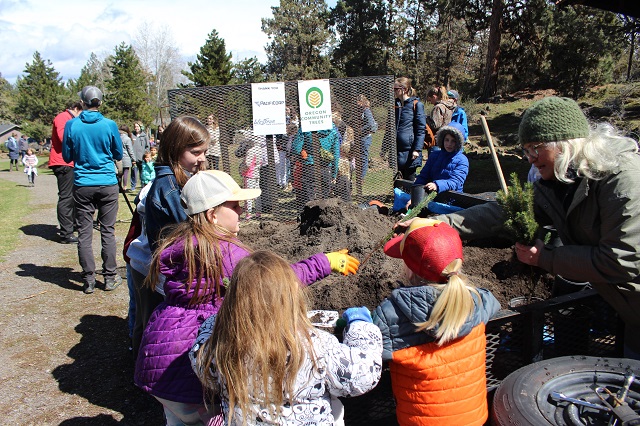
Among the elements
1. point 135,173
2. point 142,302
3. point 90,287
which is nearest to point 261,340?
point 142,302

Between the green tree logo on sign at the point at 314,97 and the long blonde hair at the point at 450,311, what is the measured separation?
6.35 metres

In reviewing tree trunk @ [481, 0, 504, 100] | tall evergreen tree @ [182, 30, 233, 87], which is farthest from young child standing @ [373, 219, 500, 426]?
tall evergreen tree @ [182, 30, 233, 87]

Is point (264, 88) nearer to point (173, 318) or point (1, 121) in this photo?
point (173, 318)

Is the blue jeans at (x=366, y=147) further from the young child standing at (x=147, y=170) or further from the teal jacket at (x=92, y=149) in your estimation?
the young child standing at (x=147, y=170)

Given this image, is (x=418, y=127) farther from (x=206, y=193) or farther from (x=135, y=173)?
(x=135, y=173)

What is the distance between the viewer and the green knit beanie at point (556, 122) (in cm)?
219

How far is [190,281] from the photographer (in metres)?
2.21

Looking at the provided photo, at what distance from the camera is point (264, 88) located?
773cm

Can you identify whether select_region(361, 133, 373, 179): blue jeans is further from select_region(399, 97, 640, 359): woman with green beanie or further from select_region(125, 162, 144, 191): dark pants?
select_region(125, 162, 144, 191): dark pants

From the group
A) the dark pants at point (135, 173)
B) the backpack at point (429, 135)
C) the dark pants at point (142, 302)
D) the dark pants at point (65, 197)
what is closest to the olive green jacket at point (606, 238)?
the dark pants at point (142, 302)

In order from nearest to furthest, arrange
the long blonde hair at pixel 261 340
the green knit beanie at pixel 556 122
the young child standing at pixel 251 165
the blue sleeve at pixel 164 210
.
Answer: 1. the long blonde hair at pixel 261 340
2. the green knit beanie at pixel 556 122
3. the blue sleeve at pixel 164 210
4. the young child standing at pixel 251 165

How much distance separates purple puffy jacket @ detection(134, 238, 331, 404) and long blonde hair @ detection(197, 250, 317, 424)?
0.51m

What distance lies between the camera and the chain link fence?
7906mm

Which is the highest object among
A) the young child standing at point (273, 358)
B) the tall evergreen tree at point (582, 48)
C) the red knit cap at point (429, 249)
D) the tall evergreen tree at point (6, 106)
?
the tall evergreen tree at point (6, 106)
